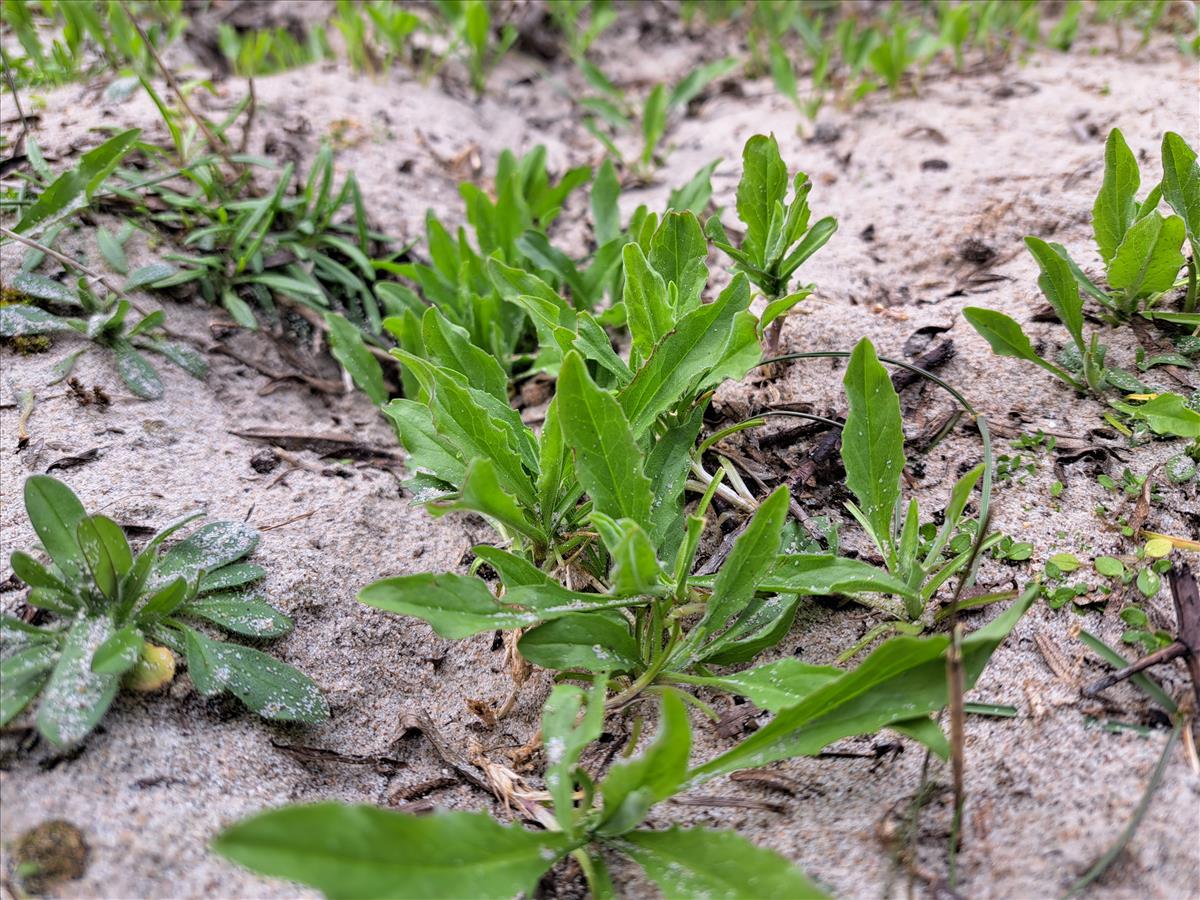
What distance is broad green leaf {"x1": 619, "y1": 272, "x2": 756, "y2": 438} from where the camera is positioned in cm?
171

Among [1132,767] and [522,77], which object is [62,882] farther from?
[522,77]

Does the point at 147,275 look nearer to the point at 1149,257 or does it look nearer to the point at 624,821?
the point at 624,821

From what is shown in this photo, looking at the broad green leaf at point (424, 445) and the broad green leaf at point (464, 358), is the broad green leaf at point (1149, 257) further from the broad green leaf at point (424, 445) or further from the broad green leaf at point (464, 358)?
the broad green leaf at point (424, 445)

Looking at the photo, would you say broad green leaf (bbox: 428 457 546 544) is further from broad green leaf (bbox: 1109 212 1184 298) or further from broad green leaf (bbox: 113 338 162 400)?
broad green leaf (bbox: 1109 212 1184 298)

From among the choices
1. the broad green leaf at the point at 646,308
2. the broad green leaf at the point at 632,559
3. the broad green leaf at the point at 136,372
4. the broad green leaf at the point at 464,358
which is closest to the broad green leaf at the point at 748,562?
the broad green leaf at the point at 632,559

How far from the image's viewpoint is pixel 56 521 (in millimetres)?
1523

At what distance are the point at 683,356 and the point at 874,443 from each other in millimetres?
415

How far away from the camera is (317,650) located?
1714 mm

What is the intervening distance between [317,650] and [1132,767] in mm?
1440

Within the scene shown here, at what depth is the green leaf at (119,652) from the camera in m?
1.37

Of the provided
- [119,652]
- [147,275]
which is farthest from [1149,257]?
[147,275]

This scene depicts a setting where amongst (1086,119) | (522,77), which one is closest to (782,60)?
(1086,119)

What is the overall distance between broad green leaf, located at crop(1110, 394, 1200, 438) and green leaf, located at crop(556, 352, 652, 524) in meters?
1.05

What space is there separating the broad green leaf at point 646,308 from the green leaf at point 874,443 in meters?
0.41
